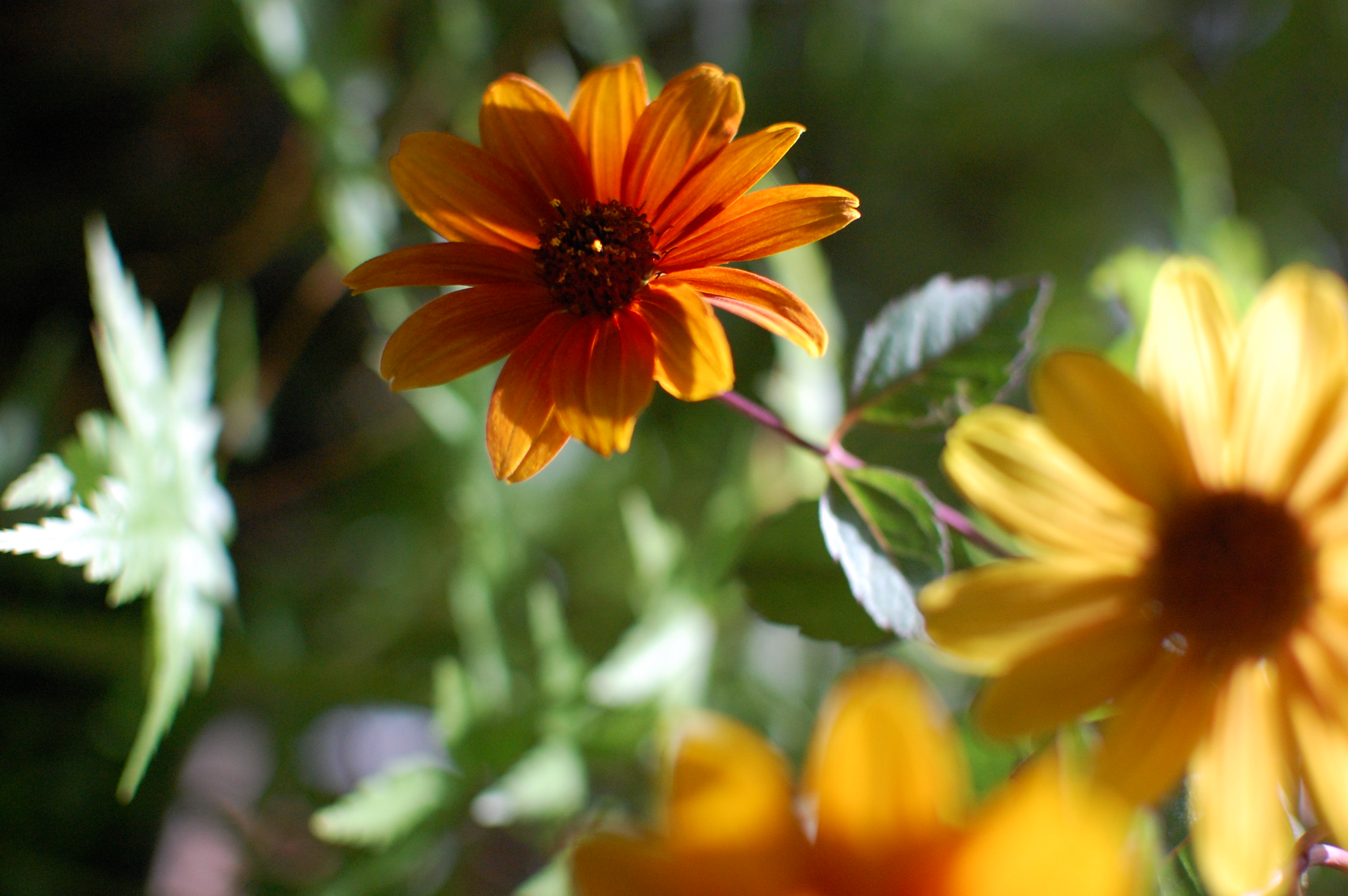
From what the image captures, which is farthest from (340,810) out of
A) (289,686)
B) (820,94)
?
(820,94)

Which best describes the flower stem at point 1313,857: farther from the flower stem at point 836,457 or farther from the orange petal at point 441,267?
the orange petal at point 441,267

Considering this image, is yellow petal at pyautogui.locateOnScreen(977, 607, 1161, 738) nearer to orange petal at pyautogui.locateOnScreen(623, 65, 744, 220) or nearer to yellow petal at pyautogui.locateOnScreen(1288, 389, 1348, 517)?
yellow petal at pyautogui.locateOnScreen(1288, 389, 1348, 517)

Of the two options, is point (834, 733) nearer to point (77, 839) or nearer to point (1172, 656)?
point (1172, 656)

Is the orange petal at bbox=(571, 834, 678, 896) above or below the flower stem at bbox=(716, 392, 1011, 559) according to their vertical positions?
below

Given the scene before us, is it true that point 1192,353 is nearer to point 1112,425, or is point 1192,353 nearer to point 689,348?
point 1112,425

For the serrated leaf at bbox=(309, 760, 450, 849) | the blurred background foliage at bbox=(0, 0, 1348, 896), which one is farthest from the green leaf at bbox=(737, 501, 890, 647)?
the serrated leaf at bbox=(309, 760, 450, 849)

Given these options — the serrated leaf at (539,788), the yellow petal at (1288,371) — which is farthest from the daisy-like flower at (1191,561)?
the serrated leaf at (539,788)
